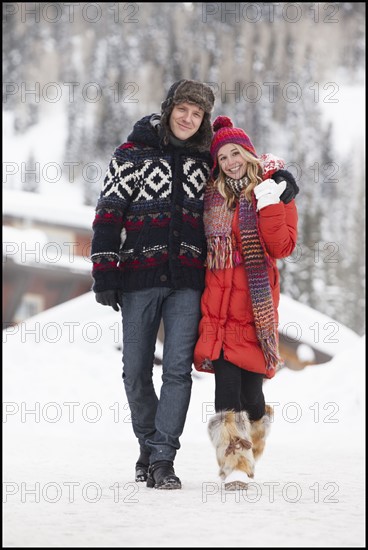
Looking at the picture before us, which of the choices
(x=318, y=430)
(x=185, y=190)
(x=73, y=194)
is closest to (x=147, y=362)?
(x=185, y=190)

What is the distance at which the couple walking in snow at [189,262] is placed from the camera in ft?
13.8

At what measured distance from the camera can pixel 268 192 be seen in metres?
4.17

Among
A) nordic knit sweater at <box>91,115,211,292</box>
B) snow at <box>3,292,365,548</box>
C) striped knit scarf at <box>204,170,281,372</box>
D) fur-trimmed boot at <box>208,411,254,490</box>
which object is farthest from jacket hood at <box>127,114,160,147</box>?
snow at <box>3,292,365,548</box>

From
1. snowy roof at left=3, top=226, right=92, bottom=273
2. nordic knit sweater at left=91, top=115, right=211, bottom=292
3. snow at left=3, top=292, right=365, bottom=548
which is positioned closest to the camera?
snow at left=3, top=292, right=365, bottom=548

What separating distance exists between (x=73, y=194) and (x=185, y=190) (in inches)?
2245

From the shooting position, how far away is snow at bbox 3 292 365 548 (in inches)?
113

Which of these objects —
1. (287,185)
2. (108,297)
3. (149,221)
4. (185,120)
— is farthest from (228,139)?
(108,297)

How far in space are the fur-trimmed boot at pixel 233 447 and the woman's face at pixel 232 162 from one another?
1.12m

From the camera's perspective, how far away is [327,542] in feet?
8.64

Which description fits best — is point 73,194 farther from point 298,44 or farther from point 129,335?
point 129,335

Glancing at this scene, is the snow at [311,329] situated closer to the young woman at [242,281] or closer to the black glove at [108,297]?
the young woman at [242,281]

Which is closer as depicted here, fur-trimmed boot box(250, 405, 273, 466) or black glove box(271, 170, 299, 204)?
black glove box(271, 170, 299, 204)

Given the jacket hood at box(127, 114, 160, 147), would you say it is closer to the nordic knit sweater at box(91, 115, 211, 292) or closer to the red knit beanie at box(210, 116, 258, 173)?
the nordic knit sweater at box(91, 115, 211, 292)

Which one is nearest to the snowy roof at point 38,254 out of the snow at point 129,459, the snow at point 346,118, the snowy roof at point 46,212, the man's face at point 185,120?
the snowy roof at point 46,212
